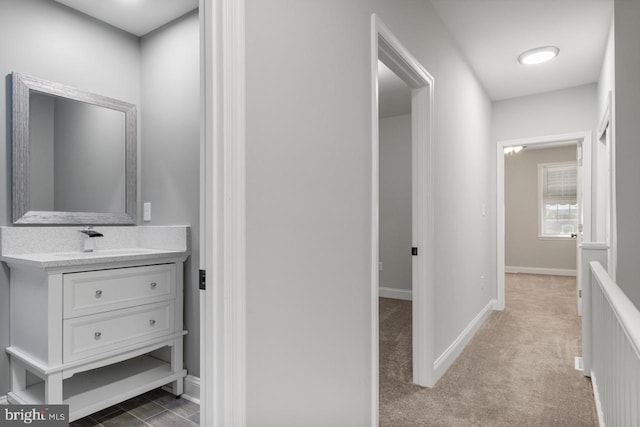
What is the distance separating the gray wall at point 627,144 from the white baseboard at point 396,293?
109 inches

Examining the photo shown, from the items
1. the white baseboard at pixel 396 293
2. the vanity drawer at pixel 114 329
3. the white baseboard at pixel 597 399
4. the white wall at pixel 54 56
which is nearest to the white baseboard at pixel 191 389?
the vanity drawer at pixel 114 329

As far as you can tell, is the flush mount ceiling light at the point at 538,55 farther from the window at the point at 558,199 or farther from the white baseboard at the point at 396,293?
the window at the point at 558,199

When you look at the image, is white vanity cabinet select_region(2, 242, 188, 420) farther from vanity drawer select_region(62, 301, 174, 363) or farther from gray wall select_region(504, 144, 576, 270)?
gray wall select_region(504, 144, 576, 270)

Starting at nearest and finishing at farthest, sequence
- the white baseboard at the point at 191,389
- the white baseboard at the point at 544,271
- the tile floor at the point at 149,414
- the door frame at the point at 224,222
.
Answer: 1. the door frame at the point at 224,222
2. the tile floor at the point at 149,414
3. the white baseboard at the point at 191,389
4. the white baseboard at the point at 544,271

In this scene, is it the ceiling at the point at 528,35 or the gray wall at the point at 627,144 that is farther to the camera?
the ceiling at the point at 528,35

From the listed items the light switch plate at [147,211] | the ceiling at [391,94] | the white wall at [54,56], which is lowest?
the light switch plate at [147,211]

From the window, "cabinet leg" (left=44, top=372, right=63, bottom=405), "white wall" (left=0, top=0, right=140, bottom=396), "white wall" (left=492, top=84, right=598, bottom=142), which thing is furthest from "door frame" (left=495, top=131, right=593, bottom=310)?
"cabinet leg" (left=44, top=372, right=63, bottom=405)

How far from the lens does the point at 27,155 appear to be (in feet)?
6.88

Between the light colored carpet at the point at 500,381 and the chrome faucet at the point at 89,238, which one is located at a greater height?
the chrome faucet at the point at 89,238

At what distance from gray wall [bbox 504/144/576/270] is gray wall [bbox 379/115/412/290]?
354 cm

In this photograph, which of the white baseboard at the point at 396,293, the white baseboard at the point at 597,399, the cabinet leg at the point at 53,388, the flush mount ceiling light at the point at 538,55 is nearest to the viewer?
the cabinet leg at the point at 53,388

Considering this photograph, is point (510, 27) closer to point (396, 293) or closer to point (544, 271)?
point (396, 293)

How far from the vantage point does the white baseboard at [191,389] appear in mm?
2230

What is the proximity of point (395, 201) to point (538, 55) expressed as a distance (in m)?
2.48
